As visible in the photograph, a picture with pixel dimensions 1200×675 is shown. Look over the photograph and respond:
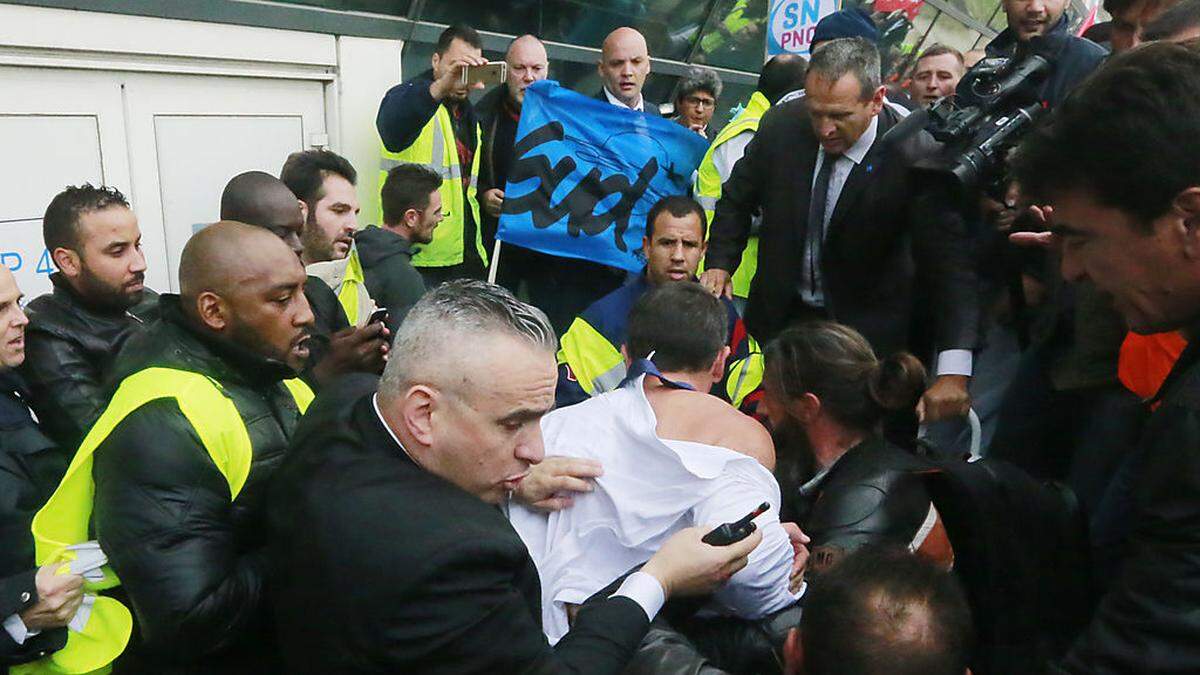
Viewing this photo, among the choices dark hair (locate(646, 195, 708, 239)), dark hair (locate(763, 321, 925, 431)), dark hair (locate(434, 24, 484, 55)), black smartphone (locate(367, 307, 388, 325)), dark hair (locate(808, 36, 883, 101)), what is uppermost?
dark hair (locate(434, 24, 484, 55))

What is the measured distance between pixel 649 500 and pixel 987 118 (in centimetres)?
195

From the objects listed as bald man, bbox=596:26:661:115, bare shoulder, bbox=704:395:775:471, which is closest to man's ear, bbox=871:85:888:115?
bare shoulder, bbox=704:395:775:471

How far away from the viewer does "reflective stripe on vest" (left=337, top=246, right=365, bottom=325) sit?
143 inches

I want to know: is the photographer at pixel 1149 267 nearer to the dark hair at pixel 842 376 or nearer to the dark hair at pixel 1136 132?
the dark hair at pixel 1136 132

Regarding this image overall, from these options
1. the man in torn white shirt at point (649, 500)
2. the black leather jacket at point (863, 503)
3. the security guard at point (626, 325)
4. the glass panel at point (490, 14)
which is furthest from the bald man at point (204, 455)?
the glass panel at point (490, 14)

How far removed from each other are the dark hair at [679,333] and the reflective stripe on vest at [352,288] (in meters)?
1.40

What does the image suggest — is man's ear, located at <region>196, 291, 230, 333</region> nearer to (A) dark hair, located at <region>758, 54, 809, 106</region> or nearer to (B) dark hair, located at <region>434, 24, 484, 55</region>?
(A) dark hair, located at <region>758, 54, 809, 106</region>

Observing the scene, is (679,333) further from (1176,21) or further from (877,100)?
(1176,21)

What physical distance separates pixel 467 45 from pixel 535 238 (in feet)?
3.93

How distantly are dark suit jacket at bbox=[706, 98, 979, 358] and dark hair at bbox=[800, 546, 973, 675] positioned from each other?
1.92 metres

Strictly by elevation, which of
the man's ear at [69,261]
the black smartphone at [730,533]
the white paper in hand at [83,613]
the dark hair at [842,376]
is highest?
the man's ear at [69,261]

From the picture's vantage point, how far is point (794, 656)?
1.58 m

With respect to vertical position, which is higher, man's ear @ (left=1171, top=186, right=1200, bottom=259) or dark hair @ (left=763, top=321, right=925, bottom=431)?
man's ear @ (left=1171, top=186, right=1200, bottom=259)

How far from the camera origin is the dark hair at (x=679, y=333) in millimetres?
2594
